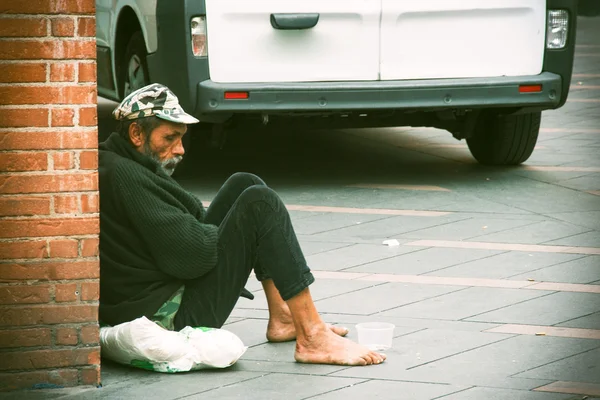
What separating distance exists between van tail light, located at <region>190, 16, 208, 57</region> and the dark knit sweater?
124 inches

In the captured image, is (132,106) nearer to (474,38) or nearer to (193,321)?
(193,321)

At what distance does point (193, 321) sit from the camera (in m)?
5.00

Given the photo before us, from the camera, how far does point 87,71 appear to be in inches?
174

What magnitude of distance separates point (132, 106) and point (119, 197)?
373 mm

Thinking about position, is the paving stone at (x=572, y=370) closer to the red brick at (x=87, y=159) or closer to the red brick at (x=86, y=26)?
the red brick at (x=87, y=159)

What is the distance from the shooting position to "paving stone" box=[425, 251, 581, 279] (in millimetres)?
6414

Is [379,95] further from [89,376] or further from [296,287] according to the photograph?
[89,376]

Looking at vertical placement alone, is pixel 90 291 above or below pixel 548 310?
above

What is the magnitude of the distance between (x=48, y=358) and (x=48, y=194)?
1.94ft

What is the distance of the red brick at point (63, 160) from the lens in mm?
4449

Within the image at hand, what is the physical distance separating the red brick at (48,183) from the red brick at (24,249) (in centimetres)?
18

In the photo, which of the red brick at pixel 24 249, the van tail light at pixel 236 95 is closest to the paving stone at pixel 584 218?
the van tail light at pixel 236 95

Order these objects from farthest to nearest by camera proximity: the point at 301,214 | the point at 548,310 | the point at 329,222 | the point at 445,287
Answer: the point at 301,214 < the point at 329,222 < the point at 445,287 < the point at 548,310

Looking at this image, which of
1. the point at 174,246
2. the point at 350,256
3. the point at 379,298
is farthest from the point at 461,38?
the point at 174,246
